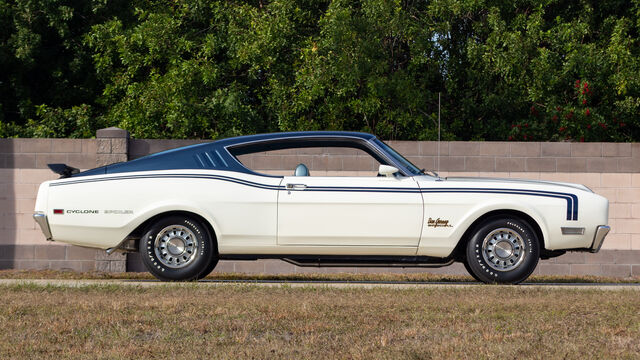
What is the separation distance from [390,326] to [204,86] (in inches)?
454

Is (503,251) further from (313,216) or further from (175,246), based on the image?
(175,246)

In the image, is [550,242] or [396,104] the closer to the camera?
[550,242]

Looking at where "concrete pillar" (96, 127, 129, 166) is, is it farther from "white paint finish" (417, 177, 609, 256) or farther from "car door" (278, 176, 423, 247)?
"white paint finish" (417, 177, 609, 256)

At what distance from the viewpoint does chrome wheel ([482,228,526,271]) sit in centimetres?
883

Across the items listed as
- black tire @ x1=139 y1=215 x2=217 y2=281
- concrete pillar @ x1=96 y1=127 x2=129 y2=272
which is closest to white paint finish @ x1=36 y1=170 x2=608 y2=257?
black tire @ x1=139 y1=215 x2=217 y2=281

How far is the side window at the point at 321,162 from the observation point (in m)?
12.4

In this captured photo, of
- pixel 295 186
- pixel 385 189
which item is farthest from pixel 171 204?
pixel 385 189

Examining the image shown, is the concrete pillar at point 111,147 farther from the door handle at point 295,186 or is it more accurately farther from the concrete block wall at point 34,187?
the door handle at point 295,186

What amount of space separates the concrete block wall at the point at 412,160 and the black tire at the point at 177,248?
3619mm

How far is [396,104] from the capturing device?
54.6 feet

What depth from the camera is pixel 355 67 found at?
1577 cm

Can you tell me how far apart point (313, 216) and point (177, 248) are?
1.43m

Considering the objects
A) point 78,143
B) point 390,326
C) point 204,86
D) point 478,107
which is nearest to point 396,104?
point 478,107

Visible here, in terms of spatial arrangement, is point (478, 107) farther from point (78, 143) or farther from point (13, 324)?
point (13, 324)
